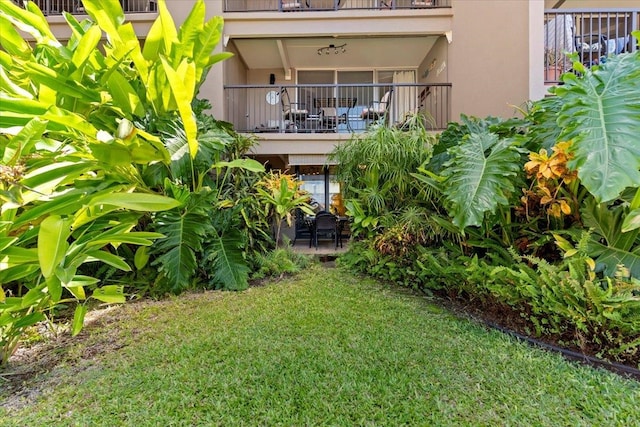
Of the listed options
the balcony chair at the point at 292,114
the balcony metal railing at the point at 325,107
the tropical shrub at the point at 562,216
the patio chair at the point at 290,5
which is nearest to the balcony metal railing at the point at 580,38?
the balcony metal railing at the point at 325,107

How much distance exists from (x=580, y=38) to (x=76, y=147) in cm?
853

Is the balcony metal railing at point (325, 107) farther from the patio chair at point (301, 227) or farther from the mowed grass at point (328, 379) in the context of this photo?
the mowed grass at point (328, 379)

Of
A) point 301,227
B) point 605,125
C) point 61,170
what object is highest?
point 605,125

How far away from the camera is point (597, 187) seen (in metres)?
2.06

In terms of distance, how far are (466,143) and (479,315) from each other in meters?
1.80

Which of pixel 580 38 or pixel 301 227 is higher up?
pixel 580 38

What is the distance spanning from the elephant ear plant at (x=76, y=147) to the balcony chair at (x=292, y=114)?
4822 mm

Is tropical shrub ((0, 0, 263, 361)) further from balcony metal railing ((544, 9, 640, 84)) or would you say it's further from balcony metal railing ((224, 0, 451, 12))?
balcony metal railing ((544, 9, 640, 84))

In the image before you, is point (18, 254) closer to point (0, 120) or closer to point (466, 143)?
point (0, 120)

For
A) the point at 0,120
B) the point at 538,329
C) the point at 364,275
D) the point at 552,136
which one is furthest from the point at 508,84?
the point at 0,120

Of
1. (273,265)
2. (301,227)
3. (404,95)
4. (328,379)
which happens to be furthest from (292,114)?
(328,379)

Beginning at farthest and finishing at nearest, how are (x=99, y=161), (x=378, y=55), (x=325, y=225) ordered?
1. (x=378, y=55)
2. (x=325, y=225)
3. (x=99, y=161)

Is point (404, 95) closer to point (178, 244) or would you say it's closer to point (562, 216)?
point (562, 216)

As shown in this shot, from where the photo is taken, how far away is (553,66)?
6113 millimetres
